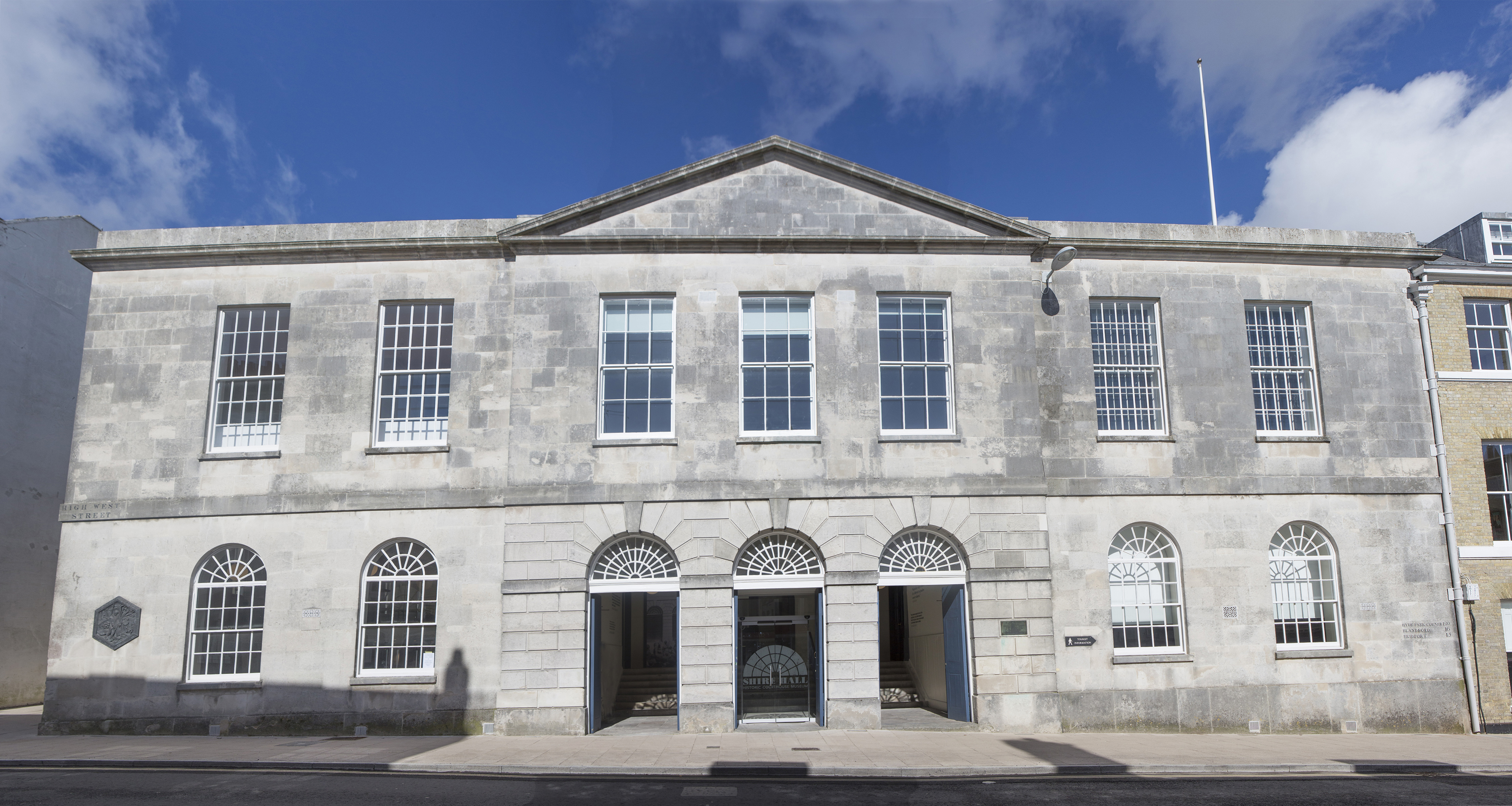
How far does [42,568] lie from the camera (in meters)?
21.5

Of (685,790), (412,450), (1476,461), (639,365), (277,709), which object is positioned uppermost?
(639,365)

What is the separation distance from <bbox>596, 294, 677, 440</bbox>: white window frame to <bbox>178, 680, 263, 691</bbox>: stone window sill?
23.2ft

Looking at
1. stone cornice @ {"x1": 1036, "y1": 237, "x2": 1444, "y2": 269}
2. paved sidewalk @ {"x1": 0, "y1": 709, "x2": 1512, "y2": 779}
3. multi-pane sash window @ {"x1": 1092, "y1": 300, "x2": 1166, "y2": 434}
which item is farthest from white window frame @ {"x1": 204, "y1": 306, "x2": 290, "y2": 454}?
multi-pane sash window @ {"x1": 1092, "y1": 300, "x2": 1166, "y2": 434}

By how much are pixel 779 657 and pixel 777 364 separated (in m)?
5.10

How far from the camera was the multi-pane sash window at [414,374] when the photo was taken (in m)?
16.4

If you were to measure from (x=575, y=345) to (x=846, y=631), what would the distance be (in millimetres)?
6702

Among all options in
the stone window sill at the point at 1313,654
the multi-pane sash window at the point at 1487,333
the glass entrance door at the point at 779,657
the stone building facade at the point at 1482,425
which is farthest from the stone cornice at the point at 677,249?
the stone window sill at the point at 1313,654

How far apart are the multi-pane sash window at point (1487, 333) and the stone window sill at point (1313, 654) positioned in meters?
6.14

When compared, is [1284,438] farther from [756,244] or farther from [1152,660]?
[756,244]

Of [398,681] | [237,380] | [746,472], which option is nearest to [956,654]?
[746,472]

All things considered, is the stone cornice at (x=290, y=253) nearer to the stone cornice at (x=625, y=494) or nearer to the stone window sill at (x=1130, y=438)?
the stone cornice at (x=625, y=494)

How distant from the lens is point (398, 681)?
1538 centimetres

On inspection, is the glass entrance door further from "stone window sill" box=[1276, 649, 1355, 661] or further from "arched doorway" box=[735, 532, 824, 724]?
"stone window sill" box=[1276, 649, 1355, 661]

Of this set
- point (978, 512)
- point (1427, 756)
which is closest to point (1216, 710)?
point (1427, 756)
